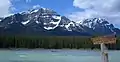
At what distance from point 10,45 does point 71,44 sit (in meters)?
41.7

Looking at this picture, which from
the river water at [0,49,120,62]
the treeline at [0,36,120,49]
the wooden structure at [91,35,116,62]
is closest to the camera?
the wooden structure at [91,35,116,62]

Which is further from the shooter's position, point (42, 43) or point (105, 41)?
point (42, 43)

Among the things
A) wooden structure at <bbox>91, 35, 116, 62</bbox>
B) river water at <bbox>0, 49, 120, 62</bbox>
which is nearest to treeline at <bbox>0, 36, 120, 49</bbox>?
river water at <bbox>0, 49, 120, 62</bbox>

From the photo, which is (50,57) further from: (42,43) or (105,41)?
(42,43)

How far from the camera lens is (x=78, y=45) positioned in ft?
610

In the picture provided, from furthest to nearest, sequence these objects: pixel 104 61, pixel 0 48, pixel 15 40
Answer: pixel 15 40 < pixel 0 48 < pixel 104 61

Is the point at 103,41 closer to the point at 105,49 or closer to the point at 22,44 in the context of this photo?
the point at 105,49

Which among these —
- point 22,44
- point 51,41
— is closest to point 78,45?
point 51,41

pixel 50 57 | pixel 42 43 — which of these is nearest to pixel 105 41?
pixel 50 57

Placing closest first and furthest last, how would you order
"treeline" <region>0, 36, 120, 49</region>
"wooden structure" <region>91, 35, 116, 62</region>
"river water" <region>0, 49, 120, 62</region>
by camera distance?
"wooden structure" <region>91, 35, 116, 62</region> < "river water" <region>0, 49, 120, 62</region> < "treeline" <region>0, 36, 120, 49</region>

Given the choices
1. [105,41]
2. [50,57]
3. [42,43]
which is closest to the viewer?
[105,41]

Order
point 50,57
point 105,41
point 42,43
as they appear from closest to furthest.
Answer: point 105,41 → point 50,57 → point 42,43

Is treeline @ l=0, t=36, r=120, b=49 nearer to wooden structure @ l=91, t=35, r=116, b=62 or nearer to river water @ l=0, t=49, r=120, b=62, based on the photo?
river water @ l=0, t=49, r=120, b=62

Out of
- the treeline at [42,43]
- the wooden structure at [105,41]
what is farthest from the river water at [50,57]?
the wooden structure at [105,41]
